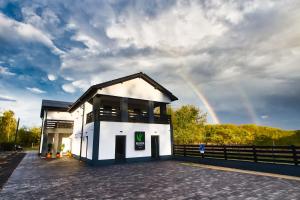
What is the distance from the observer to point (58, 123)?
89.3 feet

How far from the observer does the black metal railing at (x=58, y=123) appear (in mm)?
26594

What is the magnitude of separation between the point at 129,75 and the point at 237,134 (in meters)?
48.4

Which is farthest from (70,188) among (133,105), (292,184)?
(133,105)

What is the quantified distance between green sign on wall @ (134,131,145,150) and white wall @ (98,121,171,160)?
0.96ft

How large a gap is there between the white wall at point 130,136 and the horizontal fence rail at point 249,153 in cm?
175

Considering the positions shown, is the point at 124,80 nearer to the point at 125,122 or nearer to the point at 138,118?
the point at 138,118

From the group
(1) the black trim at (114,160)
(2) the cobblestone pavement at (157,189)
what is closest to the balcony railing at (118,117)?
(1) the black trim at (114,160)

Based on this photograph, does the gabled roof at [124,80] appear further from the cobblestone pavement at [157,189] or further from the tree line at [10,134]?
the tree line at [10,134]

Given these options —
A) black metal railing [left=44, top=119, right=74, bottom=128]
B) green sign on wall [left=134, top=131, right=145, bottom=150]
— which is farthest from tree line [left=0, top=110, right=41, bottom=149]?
green sign on wall [left=134, top=131, right=145, bottom=150]

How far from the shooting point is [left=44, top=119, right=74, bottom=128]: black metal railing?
26.6m

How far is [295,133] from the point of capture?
46.2 m

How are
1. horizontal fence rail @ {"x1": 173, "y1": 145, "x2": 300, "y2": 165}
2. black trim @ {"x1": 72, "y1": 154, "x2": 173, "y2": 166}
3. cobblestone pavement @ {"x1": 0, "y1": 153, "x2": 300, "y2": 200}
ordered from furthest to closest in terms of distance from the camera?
black trim @ {"x1": 72, "y1": 154, "x2": 173, "y2": 166} < horizontal fence rail @ {"x1": 173, "y1": 145, "x2": 300, "y2": 165} < cobblestone pavement @ {"x1": 0, "y1": 153, "x2": 300, "y2": 200}

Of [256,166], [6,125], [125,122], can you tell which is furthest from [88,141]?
[6,125]

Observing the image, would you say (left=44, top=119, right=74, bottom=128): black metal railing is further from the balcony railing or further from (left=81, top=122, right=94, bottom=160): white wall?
the balcony railing
